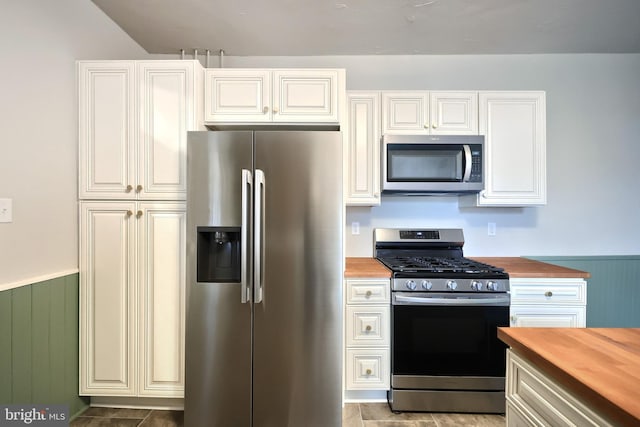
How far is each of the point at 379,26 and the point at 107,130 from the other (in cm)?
193

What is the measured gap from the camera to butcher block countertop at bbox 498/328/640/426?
652mm

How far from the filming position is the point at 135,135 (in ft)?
6.51

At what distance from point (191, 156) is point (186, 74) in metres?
0.56

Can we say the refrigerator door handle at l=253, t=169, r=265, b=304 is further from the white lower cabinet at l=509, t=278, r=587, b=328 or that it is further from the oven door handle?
the white lower cabinet at l=509, t=278, r=587, b=328

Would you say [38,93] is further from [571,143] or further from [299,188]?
[571,143]

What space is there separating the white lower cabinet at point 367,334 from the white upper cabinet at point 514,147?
1150 mm

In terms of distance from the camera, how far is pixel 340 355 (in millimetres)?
1851

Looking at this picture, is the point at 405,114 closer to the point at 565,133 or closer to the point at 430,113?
the point at 430,113

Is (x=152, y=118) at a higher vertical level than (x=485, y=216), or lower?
higher

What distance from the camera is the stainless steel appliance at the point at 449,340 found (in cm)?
207

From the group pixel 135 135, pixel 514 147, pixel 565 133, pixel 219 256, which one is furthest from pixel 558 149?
pixel 135 135

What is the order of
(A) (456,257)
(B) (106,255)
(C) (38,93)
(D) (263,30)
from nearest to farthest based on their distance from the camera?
(C) (38,93) → (B) (106,255) → (D) (263,30) → (A) (456,257)

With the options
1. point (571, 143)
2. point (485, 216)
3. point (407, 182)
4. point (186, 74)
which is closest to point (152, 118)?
point (186, 74)

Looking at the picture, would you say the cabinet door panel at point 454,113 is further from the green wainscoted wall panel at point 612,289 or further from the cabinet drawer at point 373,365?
the cabinet drawer at point 373,365
